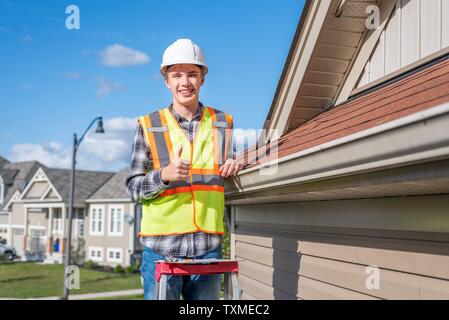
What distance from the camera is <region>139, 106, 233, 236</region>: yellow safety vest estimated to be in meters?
3.23

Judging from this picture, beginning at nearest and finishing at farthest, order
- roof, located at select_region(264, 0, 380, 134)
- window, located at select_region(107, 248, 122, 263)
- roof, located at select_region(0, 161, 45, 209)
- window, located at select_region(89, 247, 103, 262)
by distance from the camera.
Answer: roof, located at select_region(264, 0, 380, 134), window, located at select_region(107, 248, 122, 263), window, located at select_region(89, 247, 103, 262), roof, located at select_region(0, 161, 45, 209)

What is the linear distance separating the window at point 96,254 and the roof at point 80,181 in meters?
3.86

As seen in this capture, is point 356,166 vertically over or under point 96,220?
over

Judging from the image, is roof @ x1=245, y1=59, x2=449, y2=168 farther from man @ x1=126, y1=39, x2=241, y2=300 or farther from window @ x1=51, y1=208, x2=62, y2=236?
window @ x1=51, y1=208, x2=62, y2=236

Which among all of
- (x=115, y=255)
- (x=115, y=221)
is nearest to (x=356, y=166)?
(x=115, y=255)

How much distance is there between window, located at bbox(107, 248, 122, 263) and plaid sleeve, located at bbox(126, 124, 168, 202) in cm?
3294

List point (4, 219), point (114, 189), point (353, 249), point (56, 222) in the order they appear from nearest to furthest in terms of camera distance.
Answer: point (353, 249) → point (114, 189) → point (56, 222) → point (4, 219)

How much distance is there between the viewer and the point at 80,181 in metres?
41.2

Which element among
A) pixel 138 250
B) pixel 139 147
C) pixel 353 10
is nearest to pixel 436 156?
pixel 139 147

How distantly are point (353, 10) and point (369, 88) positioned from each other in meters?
0.63

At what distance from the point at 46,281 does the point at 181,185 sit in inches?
1016

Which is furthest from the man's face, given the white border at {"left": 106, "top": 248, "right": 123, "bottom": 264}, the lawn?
the white border at {"left": 106, "top": 248, "right": 123, "bottom": 264}

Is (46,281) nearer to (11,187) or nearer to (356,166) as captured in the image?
(11,187)
